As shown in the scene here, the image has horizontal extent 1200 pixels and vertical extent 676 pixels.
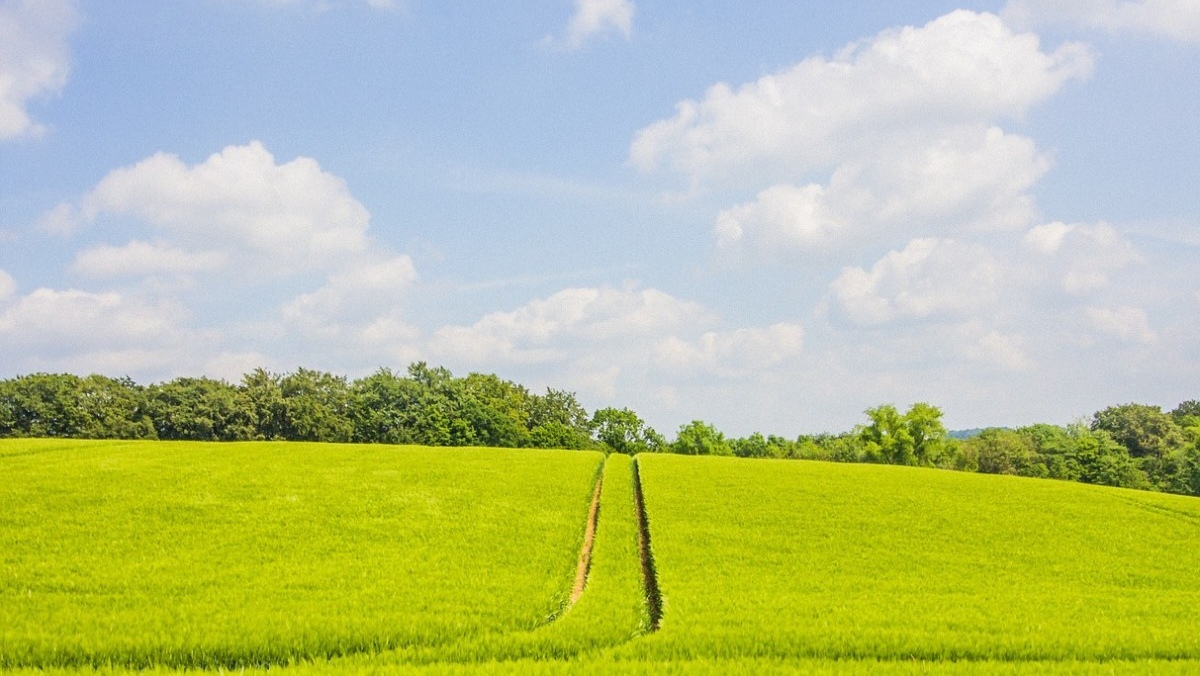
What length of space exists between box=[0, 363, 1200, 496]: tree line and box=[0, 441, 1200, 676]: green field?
5698 cm

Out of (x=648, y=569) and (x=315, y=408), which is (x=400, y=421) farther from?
(x=648, y=569)

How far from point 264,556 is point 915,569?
59.9ft

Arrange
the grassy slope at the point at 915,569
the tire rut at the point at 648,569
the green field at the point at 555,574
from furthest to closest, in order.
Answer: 1. the tire rut at the point at 648,569
2. the grassy slope at the point at 915,569
3. the green field at the point at 555,574

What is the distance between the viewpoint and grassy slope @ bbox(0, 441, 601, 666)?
12133 mm

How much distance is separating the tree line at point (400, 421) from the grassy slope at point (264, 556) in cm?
6040

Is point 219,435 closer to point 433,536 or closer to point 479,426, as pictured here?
point 479,426

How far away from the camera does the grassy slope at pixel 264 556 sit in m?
12.1

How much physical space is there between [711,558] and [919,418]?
255 ft

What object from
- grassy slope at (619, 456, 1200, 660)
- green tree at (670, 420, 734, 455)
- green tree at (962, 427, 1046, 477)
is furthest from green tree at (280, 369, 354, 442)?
green tree at (962, 427, 1046, 477)

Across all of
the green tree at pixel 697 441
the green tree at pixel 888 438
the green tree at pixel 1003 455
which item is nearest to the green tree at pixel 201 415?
the green tree at pixel 697 441

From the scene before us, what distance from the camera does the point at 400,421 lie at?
93812 millimetres

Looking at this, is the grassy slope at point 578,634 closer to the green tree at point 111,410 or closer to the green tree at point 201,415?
the green tree at point 201,415

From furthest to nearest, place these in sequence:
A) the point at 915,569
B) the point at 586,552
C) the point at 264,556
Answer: the point at 586,552 < the point at 915,569 < the point at 264,556

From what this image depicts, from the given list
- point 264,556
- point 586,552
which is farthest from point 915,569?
point 264,556
